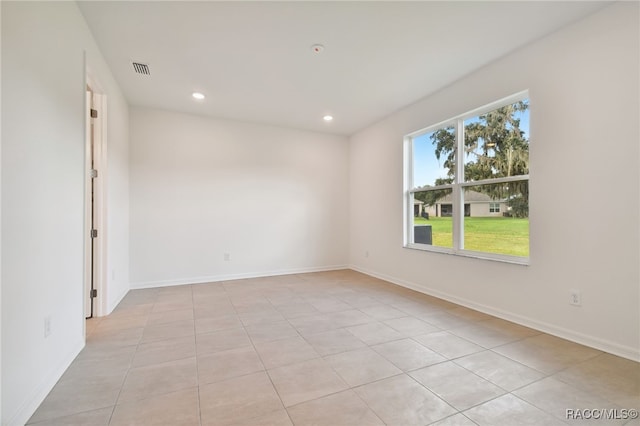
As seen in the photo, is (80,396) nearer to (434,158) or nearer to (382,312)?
(382,312)

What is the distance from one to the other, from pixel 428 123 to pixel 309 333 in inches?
123

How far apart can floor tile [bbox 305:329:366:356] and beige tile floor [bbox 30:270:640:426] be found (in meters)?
0.02

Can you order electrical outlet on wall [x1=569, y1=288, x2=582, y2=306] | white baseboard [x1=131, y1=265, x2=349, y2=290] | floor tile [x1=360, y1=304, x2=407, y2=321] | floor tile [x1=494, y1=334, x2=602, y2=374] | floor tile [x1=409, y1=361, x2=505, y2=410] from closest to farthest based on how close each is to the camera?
floor tile [x1=409, y1=361, x2=505, y2=410] < floor tile [x1=494, y1=334, x2=602, y2=374] < electrical outlet on wall [x1=569, y1=288, x2=582, y2=306] < floor tile [x1=360, y1=304, x2=407, y2=321] < white baseboard [x1=131, y1=265, x2=349, y2=290]

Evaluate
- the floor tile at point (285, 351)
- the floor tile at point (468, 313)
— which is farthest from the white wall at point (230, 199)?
the floor tile at point (468, 313)

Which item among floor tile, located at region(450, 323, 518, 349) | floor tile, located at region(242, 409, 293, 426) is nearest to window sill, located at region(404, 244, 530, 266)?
floor tile, located at region(450, 323, 518, 349)

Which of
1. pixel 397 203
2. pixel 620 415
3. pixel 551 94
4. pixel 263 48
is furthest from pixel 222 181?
pixel 620 415

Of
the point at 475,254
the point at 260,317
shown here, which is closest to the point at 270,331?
the point at 260,317

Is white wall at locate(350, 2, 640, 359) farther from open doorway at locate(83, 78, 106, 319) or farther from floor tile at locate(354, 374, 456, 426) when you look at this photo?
open doorway at locate(83, 78, 106, 319)

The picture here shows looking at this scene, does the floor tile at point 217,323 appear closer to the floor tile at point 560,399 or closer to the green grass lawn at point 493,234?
the floor tile at point 560,399

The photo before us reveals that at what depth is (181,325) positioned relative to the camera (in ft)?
9.18

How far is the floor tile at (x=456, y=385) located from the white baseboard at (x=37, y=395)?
2.20m

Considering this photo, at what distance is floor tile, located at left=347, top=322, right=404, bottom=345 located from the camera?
246 centimetres

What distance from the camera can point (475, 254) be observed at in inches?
130

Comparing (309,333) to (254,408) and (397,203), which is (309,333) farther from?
(397,203)
